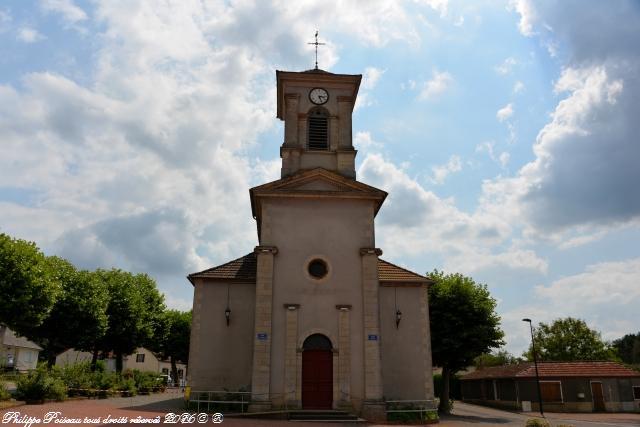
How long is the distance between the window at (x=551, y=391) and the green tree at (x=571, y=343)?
23915mm

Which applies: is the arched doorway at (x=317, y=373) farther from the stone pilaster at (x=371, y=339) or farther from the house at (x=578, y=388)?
the house at (x=578, y=388)

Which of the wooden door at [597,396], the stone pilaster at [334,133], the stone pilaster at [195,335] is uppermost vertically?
the stone pilaster at [334,133]

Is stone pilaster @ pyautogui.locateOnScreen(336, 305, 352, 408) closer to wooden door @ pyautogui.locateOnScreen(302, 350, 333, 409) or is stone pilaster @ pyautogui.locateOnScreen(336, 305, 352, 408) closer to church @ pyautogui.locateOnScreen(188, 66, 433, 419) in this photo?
church @ pyautogui.locateOnScreen(188, 66, 433, 419)

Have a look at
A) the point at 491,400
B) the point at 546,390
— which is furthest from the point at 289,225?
the point at 491,400

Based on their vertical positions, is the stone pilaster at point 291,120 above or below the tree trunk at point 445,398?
above

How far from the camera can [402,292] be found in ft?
78.0

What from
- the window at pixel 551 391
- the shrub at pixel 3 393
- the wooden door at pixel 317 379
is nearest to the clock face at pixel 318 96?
the wooden door at pixel 317 379

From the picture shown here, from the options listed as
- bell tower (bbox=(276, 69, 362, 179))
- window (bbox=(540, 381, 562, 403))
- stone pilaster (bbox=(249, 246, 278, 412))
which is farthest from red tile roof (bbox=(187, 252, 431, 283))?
window (bbox=(540, 381, 562, 403))

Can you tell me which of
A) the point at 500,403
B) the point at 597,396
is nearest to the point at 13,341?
the point at 500,403

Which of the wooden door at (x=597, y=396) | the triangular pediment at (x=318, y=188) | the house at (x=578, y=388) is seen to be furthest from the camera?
the house at (x=578, y=388)

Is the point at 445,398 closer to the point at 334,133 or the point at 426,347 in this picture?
the point at 426,347

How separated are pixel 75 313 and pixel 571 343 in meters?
55.9

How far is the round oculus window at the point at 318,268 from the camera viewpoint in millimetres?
21484

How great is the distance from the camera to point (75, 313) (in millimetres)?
31250
